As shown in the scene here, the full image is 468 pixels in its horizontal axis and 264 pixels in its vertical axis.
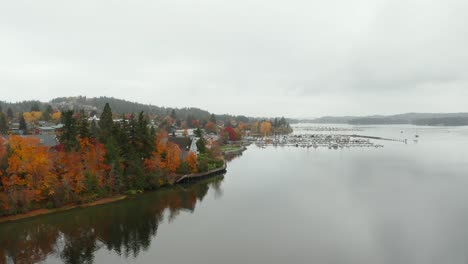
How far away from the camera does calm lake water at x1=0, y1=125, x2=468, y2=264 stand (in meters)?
20.2

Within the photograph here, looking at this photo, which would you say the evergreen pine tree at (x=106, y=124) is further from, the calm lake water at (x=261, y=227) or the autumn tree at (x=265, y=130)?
the autumn tree at (x=265, y=130)

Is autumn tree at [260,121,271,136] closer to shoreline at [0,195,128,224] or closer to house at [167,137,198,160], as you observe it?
house at [167,137,198,160]

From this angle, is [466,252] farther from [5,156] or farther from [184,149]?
[184,149]

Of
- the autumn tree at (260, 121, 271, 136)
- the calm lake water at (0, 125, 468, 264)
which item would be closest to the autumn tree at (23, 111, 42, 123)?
the autumn tree at (260, 121, 271, 136)

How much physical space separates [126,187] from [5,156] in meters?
11.8

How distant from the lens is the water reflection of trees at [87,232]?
20.2 metres

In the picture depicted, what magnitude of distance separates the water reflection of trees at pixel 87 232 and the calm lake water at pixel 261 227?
0.07 meters

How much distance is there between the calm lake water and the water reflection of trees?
0.22 ft

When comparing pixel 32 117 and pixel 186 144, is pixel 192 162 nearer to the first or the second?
pixel 186 144

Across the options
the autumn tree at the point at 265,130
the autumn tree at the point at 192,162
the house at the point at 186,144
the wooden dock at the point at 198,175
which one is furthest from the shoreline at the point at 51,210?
the autumn tree at the point at 265,130

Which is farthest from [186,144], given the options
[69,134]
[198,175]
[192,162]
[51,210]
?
Result: [51,210]

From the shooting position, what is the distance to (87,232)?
23.5m

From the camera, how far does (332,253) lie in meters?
20.5

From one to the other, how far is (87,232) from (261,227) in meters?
13.1
